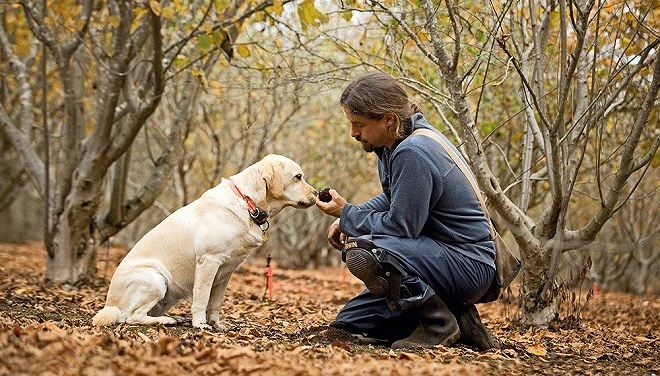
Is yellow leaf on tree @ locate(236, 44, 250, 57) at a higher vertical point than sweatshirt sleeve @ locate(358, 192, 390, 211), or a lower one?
higher

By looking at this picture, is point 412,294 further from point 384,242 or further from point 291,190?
point 291,190

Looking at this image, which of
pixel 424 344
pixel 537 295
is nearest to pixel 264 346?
pixel 424 344


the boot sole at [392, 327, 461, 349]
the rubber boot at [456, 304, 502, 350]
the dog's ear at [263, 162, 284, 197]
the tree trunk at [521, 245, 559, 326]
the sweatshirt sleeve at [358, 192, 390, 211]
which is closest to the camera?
the boot sole at [392, 327, 461, 349]

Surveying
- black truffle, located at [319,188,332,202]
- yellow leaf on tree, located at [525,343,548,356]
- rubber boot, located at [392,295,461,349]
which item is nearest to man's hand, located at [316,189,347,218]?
black truffle, located at [319,188,332,202]

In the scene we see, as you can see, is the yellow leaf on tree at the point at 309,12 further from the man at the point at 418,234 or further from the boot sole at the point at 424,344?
the boot sole at the point at 424,344

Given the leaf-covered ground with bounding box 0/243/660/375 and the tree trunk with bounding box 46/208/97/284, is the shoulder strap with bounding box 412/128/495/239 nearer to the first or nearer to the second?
the leaf-covered ground with bounding box 0/243/660/375

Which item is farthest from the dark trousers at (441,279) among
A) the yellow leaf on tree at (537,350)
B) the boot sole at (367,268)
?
the yellow leaf on tree at (537,350)

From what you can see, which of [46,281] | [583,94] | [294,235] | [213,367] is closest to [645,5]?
[583,94]

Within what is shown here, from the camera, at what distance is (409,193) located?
5203 mm

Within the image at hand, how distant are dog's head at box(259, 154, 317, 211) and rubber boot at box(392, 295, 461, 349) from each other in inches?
56.5

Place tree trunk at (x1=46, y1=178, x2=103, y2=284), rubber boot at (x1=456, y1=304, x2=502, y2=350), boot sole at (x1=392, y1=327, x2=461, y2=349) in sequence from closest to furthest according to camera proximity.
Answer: boot sole at (x1=392, y1=327, x2=461, y2=349), rubber boot at (x1=456, y1=304, x2=502, y2=350), tree trunk at (x1=46, y1=178, x2=103, y2=284)

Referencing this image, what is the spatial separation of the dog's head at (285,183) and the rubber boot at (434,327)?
1.43 meters

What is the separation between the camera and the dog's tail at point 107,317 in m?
5.95

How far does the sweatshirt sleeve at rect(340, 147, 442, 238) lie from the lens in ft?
17.0
